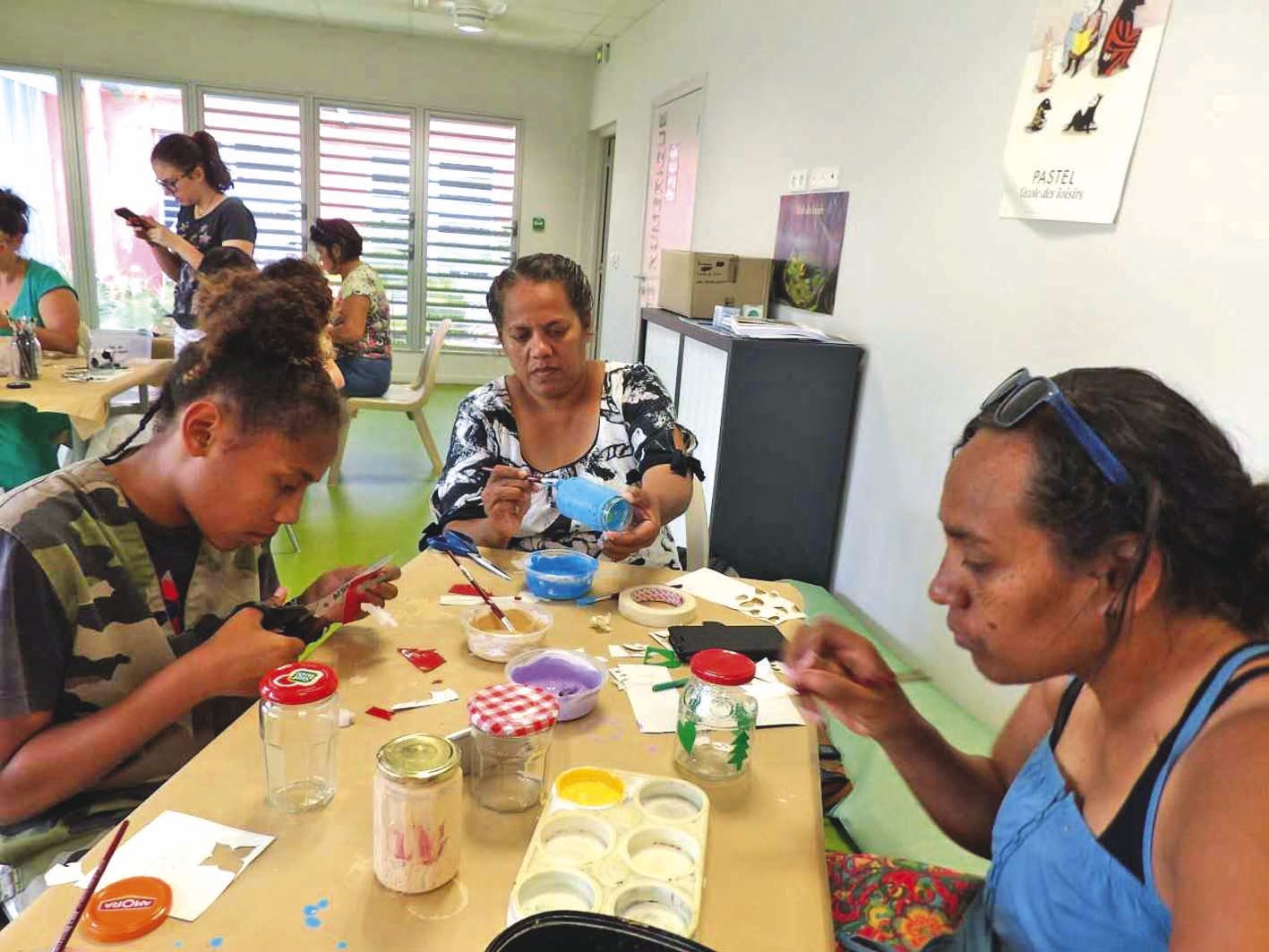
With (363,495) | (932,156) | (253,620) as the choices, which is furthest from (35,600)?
(363,495)

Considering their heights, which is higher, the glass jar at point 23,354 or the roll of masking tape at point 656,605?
the glass jar at point 23,354

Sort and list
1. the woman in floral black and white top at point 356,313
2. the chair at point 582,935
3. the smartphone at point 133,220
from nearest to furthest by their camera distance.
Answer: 1. the chair at point 582,935
2. the smartphone at point 133,220
3. the woman in floral black and white top at point 356,313

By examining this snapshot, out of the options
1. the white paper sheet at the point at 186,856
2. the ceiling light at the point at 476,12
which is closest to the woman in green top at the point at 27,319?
the white paper sheet at the point at 186,856

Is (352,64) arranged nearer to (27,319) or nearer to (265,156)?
(265,156)

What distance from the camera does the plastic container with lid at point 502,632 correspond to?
1.29m

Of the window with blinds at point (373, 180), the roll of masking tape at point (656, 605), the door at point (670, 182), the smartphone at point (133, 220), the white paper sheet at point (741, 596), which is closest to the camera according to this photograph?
the roll of masking tape at point (656, 605)

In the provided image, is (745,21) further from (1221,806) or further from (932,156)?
(1221,806)

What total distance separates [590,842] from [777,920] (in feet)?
0.67

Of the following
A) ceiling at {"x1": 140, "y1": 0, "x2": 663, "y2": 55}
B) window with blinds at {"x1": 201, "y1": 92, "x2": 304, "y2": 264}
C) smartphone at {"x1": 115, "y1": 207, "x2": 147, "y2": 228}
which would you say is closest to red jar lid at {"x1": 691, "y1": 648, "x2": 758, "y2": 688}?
smartphone at {"x1": 115, "y1": 207, "x2": 147, "y2": 228}

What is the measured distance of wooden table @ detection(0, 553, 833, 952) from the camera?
2.48 ft

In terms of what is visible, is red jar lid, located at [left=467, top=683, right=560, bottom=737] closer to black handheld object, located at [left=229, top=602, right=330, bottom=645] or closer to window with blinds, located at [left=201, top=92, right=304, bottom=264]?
black handheld object, located at [left=229, top=602, right=330, bottom=645]

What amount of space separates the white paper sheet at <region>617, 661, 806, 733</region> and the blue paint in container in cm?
27

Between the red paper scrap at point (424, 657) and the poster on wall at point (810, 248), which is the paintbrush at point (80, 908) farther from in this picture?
the poster on wall at point (810, 248)

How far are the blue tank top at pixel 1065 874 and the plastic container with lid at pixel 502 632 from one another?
2.31 ft
